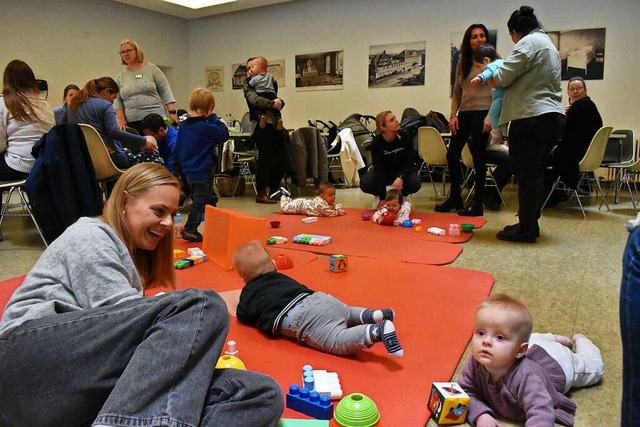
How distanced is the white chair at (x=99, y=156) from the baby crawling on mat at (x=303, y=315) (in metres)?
1.97

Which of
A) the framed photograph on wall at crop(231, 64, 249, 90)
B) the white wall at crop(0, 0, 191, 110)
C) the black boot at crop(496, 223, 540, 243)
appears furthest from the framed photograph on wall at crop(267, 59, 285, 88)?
the black boot at crop(496, 223, 540, 243)

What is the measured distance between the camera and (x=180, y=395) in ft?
3.43

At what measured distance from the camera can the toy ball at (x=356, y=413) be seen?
1263mm

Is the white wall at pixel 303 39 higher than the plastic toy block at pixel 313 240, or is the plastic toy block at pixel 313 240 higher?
the white wall at pixel 303 39

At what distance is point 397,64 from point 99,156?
563 cm

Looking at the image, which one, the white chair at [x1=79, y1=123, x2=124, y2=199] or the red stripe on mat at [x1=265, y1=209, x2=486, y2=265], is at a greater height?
the white chair at [x1=79, y1=123, x2=124, y2=199]

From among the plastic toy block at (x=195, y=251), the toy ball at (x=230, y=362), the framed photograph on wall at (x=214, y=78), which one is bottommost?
the plastic toy block at (x=195, y=251)

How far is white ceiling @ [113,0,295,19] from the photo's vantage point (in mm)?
8602

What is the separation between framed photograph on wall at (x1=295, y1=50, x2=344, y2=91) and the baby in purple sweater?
7569mm

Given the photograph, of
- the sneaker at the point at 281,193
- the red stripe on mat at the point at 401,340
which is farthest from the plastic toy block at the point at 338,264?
the sneaker at the point at 281,193

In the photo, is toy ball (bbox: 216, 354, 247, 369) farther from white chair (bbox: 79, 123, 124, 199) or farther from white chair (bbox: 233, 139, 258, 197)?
white chair (bbox: 233, 139, 258, 197)

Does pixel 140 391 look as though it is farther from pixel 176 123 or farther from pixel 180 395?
pixel 176 123

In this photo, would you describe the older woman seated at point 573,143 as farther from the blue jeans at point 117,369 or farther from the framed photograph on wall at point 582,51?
the blue jeans at point 117,369

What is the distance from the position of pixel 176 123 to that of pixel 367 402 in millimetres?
4187
